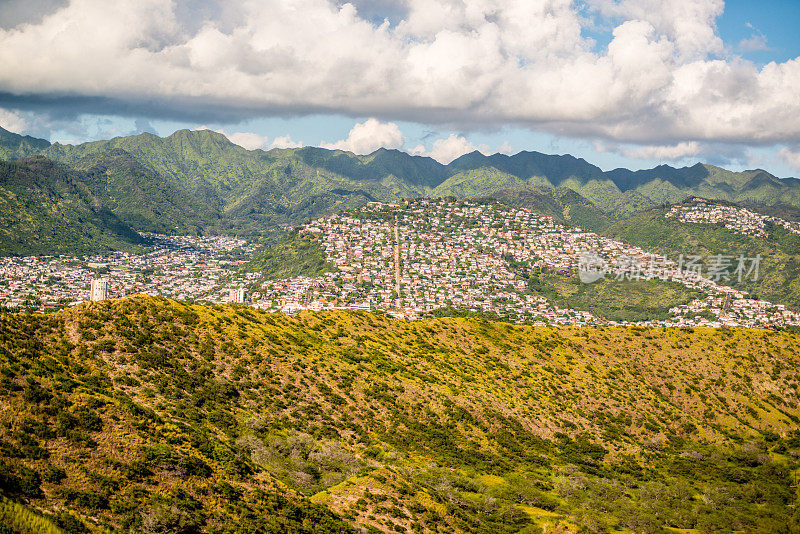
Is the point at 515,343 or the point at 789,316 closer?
the point at 515,343

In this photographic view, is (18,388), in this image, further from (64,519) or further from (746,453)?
(746,453)

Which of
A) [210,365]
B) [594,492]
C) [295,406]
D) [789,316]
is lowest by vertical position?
[789,316]

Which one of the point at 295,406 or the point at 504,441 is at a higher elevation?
the point at 295,406

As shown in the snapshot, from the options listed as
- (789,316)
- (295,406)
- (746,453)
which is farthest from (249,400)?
(789,316)

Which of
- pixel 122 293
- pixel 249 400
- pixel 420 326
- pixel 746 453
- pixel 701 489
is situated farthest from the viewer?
pixel 122 293

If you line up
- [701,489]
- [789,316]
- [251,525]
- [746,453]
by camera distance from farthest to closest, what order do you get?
1. [789,316]
2. [746,453]
3. [701,489]
4. [251,525]

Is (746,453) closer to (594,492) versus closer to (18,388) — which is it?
(594,492)
